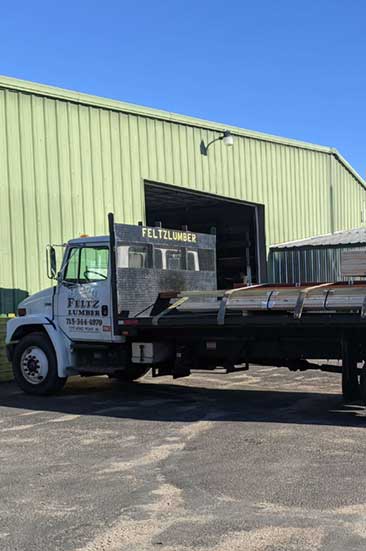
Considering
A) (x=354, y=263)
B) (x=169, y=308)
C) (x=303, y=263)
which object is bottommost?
(x=169, y=308)

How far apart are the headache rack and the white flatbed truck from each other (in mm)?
15

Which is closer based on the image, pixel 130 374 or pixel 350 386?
pixel 350 386

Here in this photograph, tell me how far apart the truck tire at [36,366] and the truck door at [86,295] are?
1.65 ft

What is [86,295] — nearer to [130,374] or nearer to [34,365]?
[34,365]

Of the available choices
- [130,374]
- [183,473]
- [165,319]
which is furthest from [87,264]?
[183,473]

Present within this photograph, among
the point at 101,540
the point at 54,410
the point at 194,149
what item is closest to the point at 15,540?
the point at 101,540

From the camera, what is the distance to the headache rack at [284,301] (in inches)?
343

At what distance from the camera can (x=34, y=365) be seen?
11430mm

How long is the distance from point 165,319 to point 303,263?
13457 mm

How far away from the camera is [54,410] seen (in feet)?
33.2

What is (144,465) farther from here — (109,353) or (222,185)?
(222,185)

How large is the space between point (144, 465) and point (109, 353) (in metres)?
4.36

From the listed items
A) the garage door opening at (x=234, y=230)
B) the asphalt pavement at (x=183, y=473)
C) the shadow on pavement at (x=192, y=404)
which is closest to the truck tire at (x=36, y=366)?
the shadow on pavement at (x=192, y=404)

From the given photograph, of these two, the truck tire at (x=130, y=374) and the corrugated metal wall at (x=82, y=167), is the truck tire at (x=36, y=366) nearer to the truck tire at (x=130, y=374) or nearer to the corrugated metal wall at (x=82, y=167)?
the truck tire at (x=130, y=374)
